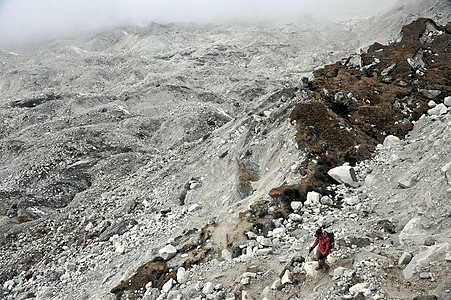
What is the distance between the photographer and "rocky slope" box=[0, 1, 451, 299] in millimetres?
7520

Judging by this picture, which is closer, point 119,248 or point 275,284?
point 275,284

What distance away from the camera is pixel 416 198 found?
8.64m

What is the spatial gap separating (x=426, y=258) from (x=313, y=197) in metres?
4.56

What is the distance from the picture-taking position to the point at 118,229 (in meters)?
15.2

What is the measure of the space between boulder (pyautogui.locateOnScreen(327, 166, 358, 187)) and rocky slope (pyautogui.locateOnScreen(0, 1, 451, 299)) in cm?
14

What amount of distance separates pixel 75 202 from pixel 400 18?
202 ft

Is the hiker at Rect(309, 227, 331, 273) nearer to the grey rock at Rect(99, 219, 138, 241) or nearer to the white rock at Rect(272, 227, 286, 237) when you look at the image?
the white rock at Rect(272, 227, 286, 237)

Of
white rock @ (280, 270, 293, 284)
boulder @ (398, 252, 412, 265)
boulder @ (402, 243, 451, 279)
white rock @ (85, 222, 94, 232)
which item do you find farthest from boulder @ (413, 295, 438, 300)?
white rock @ (85, 222, 94, 232)

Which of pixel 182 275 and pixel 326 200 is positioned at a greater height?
pixel 326 200

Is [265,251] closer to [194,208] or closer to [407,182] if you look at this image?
[407,182]

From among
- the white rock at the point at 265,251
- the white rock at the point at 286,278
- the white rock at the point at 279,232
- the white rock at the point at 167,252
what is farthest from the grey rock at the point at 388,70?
the white rock at the point at 167,252

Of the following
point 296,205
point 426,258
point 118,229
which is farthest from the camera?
Result: point 118,229

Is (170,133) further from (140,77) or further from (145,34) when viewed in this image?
(145,34)

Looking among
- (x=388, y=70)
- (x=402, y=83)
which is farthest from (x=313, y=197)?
(x=388, y=70)
